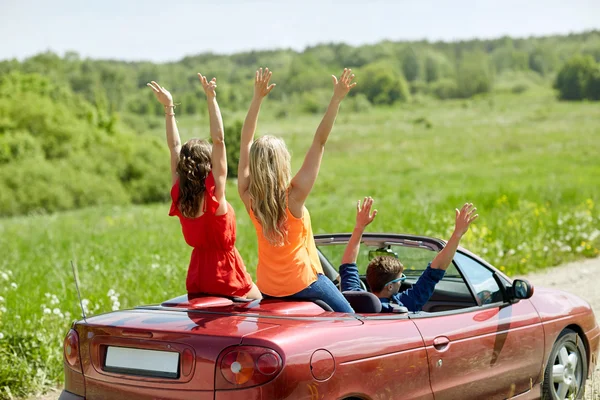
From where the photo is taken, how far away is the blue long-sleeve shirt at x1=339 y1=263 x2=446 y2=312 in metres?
4.84

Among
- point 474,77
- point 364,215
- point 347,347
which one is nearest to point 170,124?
point 364,215

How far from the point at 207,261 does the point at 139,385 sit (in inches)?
39.9

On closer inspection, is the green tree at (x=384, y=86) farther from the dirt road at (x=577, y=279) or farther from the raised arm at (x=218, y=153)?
the raised arm at (x=218, y=153)

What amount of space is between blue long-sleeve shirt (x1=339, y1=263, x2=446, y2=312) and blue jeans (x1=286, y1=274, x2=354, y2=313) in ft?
1.12

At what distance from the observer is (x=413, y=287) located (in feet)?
16.4

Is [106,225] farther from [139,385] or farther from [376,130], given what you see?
[376,130]

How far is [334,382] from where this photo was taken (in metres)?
3.88

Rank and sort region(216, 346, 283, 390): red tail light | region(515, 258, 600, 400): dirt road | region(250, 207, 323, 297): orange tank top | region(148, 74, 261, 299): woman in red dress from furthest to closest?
region(515, 258, 600, 400): dirt road
region(148, 74, 261, 299): woman in red dress
region(250, 207, 323, 297): orange tank top
region(216, 346, 283, 390): red tail light

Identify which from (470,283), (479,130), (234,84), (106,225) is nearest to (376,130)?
(479,130)

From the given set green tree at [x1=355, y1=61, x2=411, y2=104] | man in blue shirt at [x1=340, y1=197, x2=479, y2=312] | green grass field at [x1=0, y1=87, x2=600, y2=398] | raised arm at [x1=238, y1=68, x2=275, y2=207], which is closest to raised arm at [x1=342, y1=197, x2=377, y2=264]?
man in blue shirt at [x1=340, y1=197, x2=479, y2=312]

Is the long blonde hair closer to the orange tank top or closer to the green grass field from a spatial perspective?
the orange tank top

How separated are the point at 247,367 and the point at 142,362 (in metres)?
0.60

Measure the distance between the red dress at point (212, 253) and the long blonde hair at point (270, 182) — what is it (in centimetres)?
44

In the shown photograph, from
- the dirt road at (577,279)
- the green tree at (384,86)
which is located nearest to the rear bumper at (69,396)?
the dirt road at (577,279)
